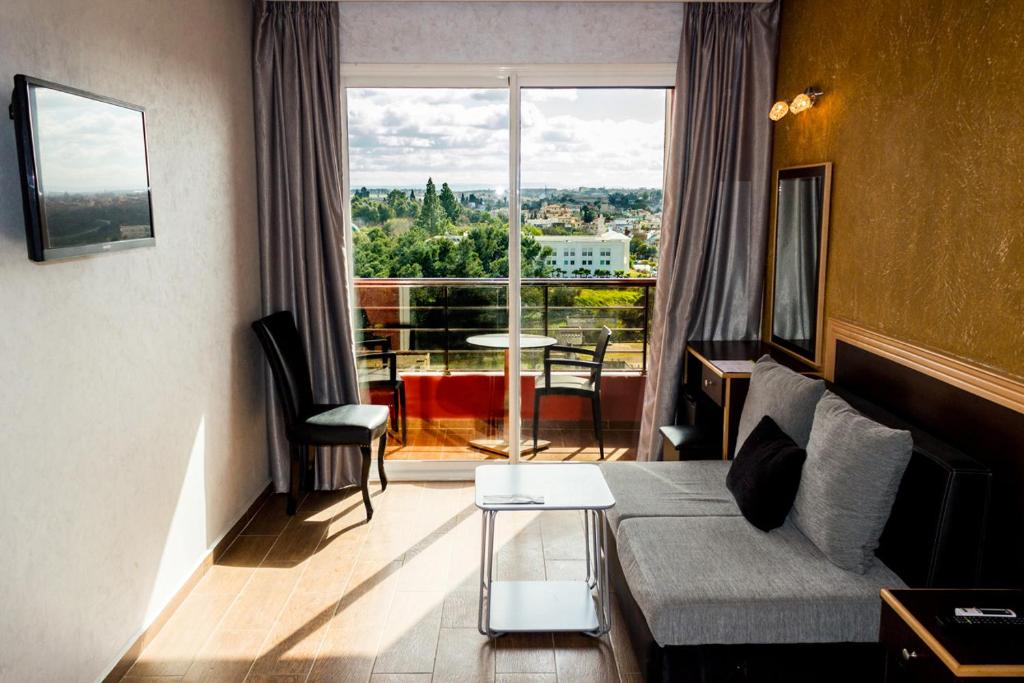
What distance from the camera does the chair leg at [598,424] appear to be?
15.9 ft

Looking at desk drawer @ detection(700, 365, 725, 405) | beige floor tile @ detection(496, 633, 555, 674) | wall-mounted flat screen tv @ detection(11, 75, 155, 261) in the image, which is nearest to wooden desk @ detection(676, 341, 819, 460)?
desk drawer @ detection(700, 365, 725, 405)

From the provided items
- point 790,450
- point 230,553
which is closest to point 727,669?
point 790,450

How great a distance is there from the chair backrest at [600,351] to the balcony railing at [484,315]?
3 centimetres

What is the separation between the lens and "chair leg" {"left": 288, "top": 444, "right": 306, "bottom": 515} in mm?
4172

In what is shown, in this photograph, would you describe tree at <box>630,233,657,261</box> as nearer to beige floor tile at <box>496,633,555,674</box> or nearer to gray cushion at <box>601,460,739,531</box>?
gray cushion at <box>601,460,739,531</box>

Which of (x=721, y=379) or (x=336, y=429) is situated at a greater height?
(x=721, y=379)

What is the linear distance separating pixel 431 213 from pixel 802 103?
205cm

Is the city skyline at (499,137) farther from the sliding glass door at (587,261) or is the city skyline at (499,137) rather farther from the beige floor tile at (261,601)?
the beige floor tile at (261,601)

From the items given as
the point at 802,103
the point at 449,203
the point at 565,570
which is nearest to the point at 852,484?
the point at 565,570

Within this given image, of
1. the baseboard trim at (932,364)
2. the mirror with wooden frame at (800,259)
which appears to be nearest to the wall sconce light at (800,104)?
the mirror with wooden frame at (800,259)

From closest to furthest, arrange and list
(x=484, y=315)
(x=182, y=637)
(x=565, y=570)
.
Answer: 1. (x=182, y=637)
2. (x=565, y=570)
3. (x=484, y=315)

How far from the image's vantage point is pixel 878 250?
3.12 metres

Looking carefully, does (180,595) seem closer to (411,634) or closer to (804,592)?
(411,634)

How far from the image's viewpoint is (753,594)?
97.2 inches
